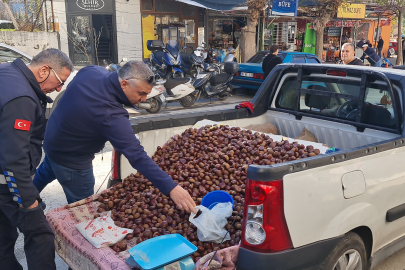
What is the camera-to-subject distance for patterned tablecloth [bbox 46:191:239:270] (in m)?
2.44

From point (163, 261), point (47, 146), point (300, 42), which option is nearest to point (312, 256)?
point (163, 261)

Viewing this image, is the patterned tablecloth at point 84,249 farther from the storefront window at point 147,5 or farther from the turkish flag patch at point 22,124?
the storefront window at point 147,5

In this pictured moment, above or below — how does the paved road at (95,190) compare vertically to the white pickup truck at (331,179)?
below

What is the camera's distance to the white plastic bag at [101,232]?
2.80 meters

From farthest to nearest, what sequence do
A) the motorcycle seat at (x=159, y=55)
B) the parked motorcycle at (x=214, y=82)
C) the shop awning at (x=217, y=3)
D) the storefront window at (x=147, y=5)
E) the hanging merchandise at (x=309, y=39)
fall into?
the hanging merchandise at (x=309, y=39)
the storefront window at (x=147, y=5)
the shop awning at (x=217, y=3)
the motorcycle seat at (x=159, y=55)
the parked motorcycle at (x=214, y=82)

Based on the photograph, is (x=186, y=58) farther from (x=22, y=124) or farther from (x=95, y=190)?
(x=22, y=124)

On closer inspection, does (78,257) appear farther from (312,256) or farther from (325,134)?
(325,134)

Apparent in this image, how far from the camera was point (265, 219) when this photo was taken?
2369mm

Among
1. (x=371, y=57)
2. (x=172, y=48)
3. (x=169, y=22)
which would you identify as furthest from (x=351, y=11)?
(x=172, y=48)

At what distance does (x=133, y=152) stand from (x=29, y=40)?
12.2 metres

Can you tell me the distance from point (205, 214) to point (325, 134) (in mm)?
2084

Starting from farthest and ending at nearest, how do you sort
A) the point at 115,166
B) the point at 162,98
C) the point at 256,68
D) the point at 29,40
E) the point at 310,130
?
the point at 29,40, the point at 256,68, the point at 162,98, the point at 310,130, the point at 115,166

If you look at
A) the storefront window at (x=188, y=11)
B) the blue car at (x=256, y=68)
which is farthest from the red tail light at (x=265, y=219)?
the storefront window at (x=188, y=11)

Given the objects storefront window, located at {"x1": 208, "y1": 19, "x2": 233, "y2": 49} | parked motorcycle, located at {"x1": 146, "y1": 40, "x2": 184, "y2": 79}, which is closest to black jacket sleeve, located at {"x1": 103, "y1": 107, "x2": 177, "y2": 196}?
parked motorcycle, located at {"x1": 146, "y1": 40, "x2": 184, "y2": 79}
